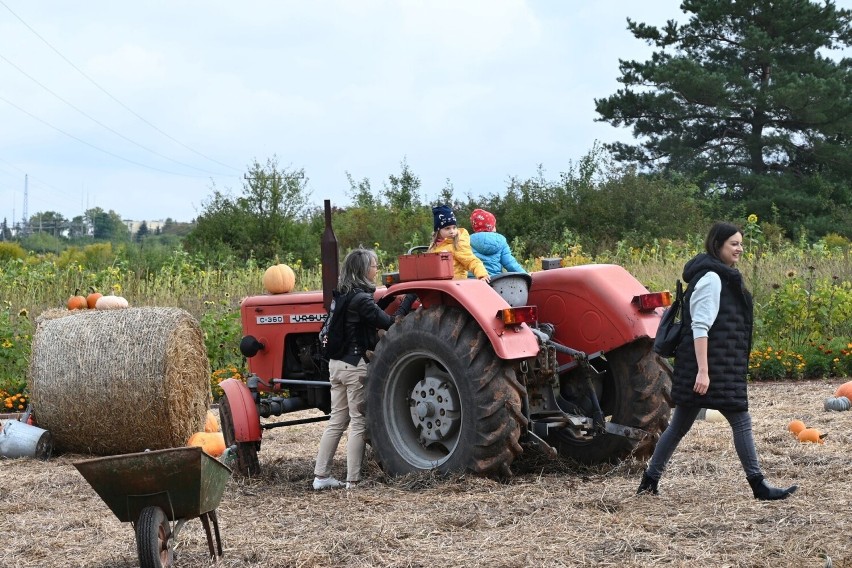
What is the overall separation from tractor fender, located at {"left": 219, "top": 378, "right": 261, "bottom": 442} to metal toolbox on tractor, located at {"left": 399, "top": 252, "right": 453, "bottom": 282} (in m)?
1.52

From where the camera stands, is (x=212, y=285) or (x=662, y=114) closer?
(x=212, y=285)

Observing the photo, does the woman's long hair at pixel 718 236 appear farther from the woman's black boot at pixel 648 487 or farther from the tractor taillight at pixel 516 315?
the woman's black boot at pixel 648 487

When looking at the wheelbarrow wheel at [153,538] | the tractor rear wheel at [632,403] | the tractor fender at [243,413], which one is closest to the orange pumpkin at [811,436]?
the tractor rear wheel at [632,403]

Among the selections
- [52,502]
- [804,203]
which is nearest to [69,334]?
[52,502]

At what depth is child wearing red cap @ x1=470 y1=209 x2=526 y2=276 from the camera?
7.04 metres

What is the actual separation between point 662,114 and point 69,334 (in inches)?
1029

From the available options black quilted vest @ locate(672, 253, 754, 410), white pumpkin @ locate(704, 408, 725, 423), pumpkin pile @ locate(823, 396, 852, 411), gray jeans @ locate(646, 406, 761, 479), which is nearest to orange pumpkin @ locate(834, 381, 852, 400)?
pumpkin pile @ locate(823, 396, 852, 411)

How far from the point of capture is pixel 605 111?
33.0 metres

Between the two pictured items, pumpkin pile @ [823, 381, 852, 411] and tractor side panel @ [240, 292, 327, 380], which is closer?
tractor side panel @ [240, 292, 327, 380]

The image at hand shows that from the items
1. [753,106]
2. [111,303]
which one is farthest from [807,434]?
[753,106]

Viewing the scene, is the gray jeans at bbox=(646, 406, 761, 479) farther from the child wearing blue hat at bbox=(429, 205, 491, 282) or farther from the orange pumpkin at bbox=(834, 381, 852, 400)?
the orange pumpkin at bbox=(834, 381, 852, 400)

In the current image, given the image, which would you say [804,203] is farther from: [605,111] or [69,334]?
[69,334]

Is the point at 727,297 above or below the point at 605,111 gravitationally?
below

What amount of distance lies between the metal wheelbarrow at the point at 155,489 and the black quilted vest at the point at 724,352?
2.40m
